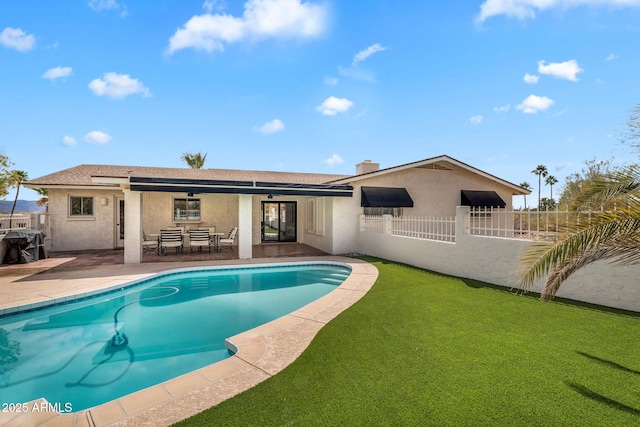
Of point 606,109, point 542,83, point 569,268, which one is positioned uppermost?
point 542,83

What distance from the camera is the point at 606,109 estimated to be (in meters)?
18.8

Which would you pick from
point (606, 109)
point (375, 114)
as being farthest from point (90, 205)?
point (606, 109)

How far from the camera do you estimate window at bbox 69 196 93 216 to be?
19266 mm

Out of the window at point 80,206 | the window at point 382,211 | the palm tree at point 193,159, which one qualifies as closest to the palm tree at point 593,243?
the window at point 382,211

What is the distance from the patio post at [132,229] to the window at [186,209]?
6387 mm

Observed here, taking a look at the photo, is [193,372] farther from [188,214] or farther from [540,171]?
[540,171]

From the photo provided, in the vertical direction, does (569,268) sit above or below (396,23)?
below

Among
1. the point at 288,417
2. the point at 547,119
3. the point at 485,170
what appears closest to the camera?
the point at 288,417

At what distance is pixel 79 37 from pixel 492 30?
61.1 ft

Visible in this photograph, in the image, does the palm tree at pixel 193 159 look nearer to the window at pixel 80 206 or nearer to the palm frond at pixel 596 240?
the window at pixel 80 206

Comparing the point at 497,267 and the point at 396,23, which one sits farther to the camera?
the point at 396,23

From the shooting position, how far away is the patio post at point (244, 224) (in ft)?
52.9

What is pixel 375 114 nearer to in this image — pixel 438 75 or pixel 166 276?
pixel 438 75

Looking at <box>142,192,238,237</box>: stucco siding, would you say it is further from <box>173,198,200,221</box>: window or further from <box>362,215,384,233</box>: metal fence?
<box>362,215,384,233</box>: metal fence
